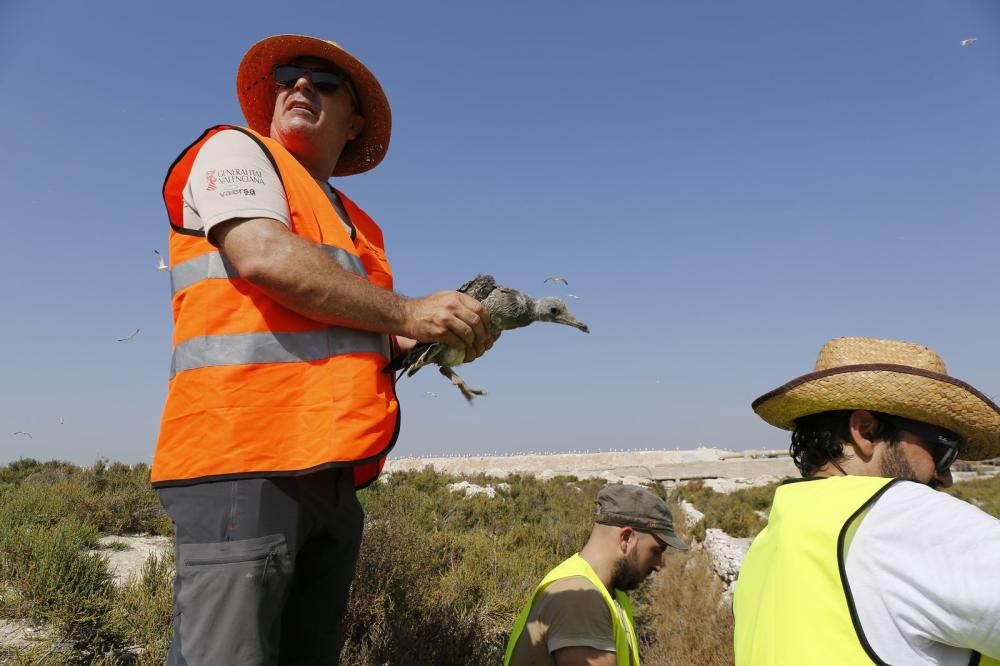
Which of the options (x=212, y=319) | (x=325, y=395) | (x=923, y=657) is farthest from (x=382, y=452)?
(x=923, y=657)

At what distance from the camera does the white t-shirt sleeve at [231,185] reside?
1765mm

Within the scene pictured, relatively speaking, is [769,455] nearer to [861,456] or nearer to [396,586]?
[396,586]

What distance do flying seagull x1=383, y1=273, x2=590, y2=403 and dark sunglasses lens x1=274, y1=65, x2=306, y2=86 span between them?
1.07 metres

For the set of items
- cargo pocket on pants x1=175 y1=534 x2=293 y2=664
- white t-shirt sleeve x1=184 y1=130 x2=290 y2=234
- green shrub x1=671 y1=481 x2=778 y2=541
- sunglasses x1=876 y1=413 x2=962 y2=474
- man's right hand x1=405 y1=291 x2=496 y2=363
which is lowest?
green shrub x1=671 y1=481 x2=778 y2=541

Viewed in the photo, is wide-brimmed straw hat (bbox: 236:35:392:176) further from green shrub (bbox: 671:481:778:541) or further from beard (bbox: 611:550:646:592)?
green shrub (bbox: 671:481:778:541)

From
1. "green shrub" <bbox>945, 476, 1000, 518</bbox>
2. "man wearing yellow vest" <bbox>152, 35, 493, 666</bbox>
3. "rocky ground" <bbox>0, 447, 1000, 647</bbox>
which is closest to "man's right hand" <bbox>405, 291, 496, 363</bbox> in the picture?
"man wearing yellow vest" <bbox>152, 35, 493, 666</bbox>

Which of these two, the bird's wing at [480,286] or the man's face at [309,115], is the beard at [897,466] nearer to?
the bird's wing at [480,286]

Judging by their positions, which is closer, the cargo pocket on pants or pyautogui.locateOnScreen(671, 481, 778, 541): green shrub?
the cargo pocket on pants

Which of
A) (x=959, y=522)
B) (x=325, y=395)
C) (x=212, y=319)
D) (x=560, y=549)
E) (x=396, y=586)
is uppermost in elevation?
(x=212, y=319)

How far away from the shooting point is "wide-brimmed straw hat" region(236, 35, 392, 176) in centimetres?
245

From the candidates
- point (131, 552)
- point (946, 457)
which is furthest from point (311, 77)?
point (131, 552)

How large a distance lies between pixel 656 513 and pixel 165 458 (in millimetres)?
3152

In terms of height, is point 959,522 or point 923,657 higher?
point 959,522

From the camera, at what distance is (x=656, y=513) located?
4000mm
